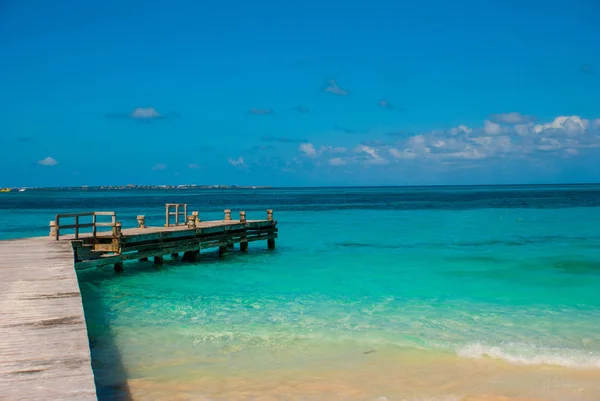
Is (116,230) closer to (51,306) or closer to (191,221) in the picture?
(191,221)

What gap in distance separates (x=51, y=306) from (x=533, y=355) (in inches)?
359

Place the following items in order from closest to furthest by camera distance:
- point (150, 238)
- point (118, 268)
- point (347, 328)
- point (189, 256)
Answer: point (347, 328), point (118, 268), point (150, 238), point (189, 256)

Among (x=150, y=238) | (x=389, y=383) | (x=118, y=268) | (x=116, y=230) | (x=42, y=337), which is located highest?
(x=116, y=230)

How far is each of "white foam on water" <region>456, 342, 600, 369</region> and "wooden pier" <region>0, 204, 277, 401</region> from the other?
747 cm

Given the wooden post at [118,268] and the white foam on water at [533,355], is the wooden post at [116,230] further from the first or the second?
the white foam on water at [533,355]

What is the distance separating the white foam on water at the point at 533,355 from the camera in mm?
10953

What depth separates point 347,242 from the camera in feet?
114

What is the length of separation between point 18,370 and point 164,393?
307 centimetres

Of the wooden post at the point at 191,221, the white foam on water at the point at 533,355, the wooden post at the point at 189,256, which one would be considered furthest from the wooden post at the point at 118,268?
the white foam on water at the point at 533,355

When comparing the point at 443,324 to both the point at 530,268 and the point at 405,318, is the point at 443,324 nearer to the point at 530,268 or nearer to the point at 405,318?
the point at 405,318

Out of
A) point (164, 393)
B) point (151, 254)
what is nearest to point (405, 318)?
point (164, 393)

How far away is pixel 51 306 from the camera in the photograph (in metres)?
9.88

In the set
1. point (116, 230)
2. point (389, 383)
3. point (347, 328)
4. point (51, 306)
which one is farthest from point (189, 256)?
point (389, 383)

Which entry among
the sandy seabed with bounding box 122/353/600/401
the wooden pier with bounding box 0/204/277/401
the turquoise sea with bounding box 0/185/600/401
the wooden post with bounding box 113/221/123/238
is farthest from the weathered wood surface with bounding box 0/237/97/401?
the wooden post with bounding box 113/221/123/238
